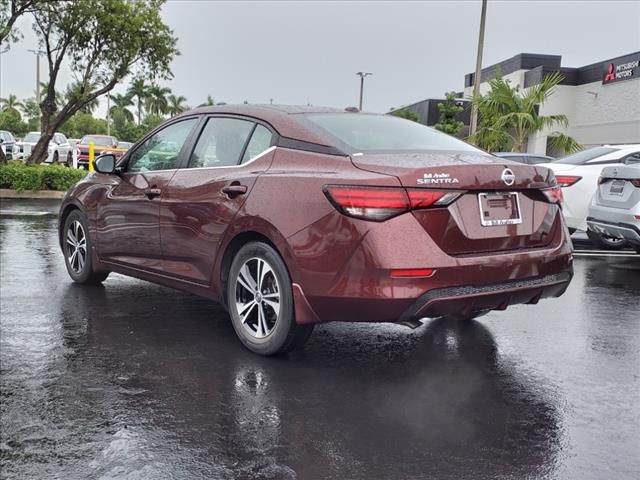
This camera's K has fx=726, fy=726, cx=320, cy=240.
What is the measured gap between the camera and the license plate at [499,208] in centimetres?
421

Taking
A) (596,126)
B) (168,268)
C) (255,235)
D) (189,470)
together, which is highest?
(596,126)

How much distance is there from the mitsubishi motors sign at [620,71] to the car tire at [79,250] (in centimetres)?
3074

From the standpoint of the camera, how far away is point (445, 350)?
4941mm

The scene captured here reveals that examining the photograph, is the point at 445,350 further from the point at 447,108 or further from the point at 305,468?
the point at 447,108

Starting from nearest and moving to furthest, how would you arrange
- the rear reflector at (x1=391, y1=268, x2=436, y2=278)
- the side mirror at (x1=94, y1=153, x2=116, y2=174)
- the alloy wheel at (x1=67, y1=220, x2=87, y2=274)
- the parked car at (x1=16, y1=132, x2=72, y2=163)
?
the rear reflector at (x1=391, y1=268, x2=436, y2=278) < the side mirror at (x1=94, y1=153, x2=116, y2=174) < the alloy wheel at (x1=67, y1=220, x2=87, y2=274) < the parked car at (x1=16, y1=132, x2=72, y2=163)

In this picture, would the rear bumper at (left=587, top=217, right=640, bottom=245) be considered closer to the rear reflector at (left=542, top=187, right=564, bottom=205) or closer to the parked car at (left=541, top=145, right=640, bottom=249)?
the parked car at (left=541, top=145, right=640, bottom=249)

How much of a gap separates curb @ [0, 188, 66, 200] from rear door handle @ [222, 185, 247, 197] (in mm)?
14262

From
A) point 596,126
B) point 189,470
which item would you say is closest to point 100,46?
point 189,470

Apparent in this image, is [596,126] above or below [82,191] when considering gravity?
above

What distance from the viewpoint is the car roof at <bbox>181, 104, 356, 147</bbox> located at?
15.1ft

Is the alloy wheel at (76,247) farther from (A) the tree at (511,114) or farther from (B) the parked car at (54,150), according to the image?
(B) the parked car at (54,150)

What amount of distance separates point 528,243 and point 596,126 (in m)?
→ 33.6

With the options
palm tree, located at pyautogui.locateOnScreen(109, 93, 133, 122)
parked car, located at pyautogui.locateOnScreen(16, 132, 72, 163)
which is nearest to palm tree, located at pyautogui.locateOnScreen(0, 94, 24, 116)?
palm tree, located at pyautogui.locateOnScreen(109, 93, 133, 122)

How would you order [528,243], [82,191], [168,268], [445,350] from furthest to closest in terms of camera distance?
1. [82,191]
2. [168,268]
3. [445,350]
4. [528,243]
